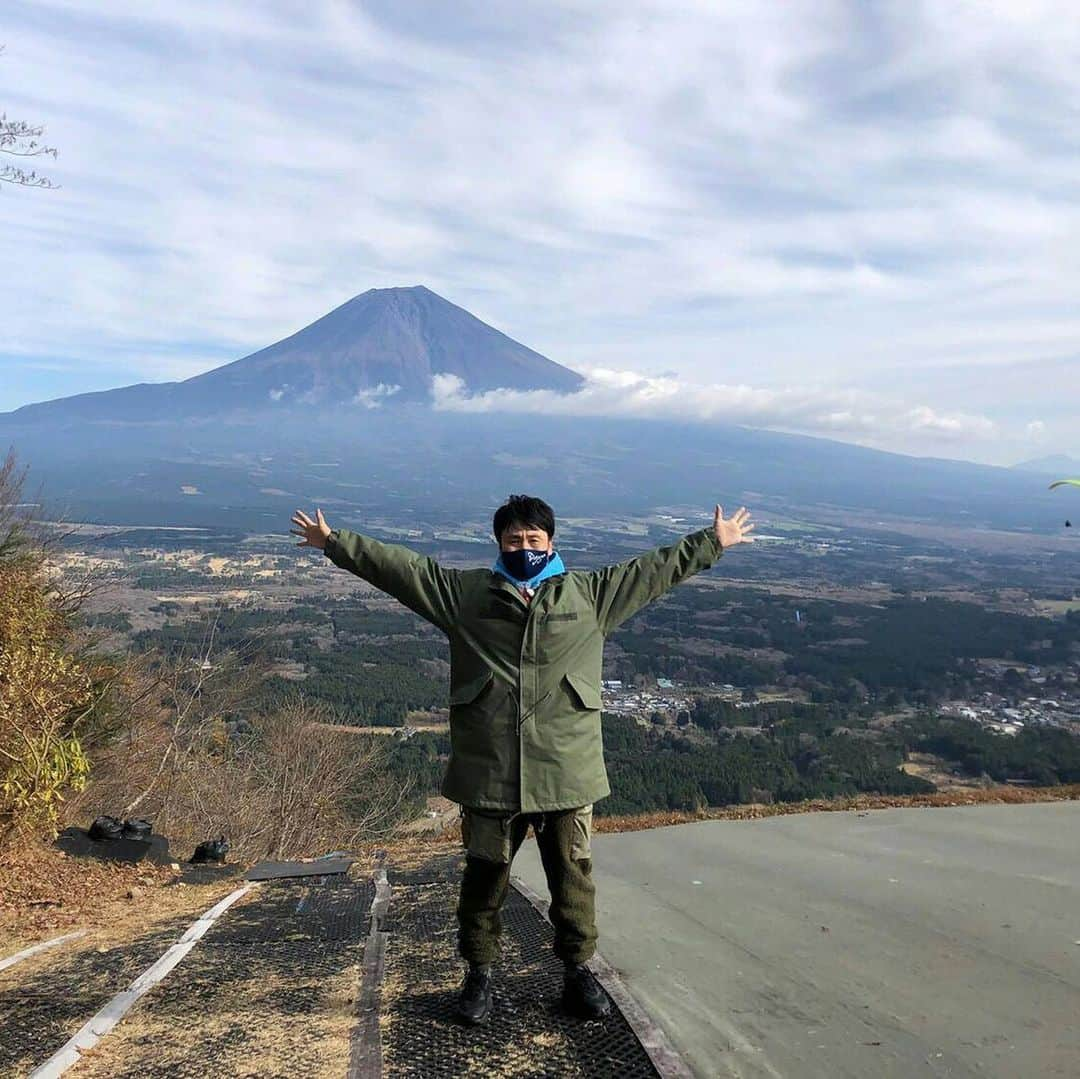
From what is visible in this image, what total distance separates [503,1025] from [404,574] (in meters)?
1.38

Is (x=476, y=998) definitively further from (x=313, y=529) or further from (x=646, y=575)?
(x=313, y=529)

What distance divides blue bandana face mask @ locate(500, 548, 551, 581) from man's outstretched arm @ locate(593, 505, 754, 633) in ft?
0.67

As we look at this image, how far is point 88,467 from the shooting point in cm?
14838

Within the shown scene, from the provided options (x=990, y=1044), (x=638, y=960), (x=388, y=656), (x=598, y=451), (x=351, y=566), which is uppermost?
(x=598, y=451)

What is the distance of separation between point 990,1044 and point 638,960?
1148 millimetres

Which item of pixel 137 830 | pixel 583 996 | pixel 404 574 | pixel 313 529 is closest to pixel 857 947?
pixel 583 996

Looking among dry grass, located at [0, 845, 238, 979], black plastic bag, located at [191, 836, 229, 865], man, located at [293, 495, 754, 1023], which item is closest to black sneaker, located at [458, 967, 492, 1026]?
man, located at [293, 495, 754, 1023]

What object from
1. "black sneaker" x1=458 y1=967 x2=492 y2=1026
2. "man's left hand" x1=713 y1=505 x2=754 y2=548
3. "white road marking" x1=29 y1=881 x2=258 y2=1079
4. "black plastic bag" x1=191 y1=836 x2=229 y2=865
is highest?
"man's left hand" x1=713 y1=505 x2=754 y2=548

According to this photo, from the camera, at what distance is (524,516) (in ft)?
8.43

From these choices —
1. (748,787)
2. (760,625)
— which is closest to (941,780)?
(748,787)

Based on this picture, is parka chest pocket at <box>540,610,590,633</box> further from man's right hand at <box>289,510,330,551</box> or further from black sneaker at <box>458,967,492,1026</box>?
black sneaker at <box>458,967,492,1026</box>

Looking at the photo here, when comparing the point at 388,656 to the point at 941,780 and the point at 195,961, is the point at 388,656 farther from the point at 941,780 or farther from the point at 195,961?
the point at 195,961

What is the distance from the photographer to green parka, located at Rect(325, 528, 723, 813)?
246 cm

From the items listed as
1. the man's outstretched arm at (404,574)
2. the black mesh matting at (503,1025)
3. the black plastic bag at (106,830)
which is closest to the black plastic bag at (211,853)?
the black plastic bag at (106,830)
